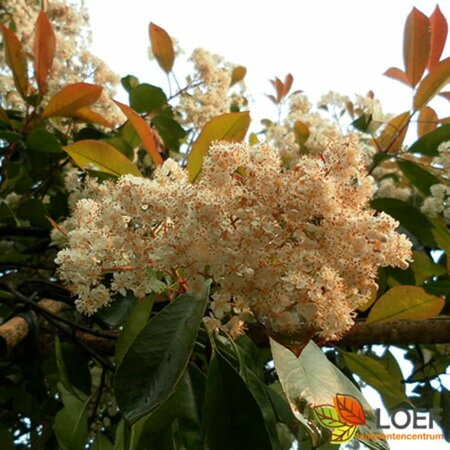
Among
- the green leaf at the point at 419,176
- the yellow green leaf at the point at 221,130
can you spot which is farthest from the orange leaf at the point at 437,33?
the yellow green leaf at the point at 221,130

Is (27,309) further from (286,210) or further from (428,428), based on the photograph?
(428,428)

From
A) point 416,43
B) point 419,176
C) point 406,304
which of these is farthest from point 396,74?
point 406,304

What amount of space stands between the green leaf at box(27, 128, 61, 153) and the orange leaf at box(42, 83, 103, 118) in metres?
0.06

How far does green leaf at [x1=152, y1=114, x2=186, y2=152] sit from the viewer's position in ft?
5.58

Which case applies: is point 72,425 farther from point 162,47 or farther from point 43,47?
point 162,47

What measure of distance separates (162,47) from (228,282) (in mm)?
1151

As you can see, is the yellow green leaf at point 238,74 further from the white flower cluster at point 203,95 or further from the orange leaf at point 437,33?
the orange leaf at point 437,33

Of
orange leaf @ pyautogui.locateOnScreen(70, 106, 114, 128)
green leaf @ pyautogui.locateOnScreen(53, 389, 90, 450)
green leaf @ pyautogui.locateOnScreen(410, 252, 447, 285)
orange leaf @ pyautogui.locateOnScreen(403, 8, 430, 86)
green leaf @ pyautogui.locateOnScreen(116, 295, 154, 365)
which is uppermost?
orange leaf @ pyautogui.locateOnScreen(403, 8, 430, 86)

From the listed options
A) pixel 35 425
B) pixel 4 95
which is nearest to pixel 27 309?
pixel 35 425

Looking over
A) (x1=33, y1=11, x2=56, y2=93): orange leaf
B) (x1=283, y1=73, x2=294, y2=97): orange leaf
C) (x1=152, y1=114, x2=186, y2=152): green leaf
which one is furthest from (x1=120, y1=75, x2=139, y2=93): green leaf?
(x1=283, y1=73, x2=294, y2=97): orange leaf

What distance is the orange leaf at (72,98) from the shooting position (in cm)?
153

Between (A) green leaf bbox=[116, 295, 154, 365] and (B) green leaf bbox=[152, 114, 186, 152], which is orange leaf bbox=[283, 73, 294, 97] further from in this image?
(A) green leaf bbox=[116, 295, 154, 365]

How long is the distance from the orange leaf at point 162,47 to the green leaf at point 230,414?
1146mm

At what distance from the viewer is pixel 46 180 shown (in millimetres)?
1829
